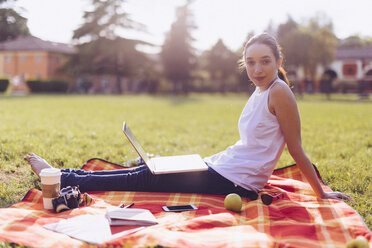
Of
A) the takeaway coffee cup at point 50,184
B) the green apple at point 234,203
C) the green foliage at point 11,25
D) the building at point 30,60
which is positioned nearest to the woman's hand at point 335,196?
the green apple at point 234,203

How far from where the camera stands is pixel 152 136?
7184 millimetres

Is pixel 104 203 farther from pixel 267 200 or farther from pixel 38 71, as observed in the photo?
pixel 38 71

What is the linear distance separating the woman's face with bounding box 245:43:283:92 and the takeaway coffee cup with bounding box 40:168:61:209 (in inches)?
75.0

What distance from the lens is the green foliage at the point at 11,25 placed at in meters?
8.41

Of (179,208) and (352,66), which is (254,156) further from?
(352,66)

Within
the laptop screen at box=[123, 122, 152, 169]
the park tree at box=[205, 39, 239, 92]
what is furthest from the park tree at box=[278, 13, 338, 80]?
the laptop screen at box=[123, 122, 152, 169]

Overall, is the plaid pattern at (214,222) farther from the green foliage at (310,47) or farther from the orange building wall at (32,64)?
the orange building wall at (32,64)

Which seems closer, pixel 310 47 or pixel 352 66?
pixel 310 47

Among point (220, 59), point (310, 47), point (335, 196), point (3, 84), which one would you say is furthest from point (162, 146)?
point (220, 59)

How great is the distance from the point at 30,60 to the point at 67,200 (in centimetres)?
4494

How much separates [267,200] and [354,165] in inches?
95.0

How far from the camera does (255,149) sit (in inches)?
124

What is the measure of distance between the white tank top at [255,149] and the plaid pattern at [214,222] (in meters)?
0.24

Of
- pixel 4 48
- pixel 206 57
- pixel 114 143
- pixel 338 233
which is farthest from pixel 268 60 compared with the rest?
→ pixel 4 48
